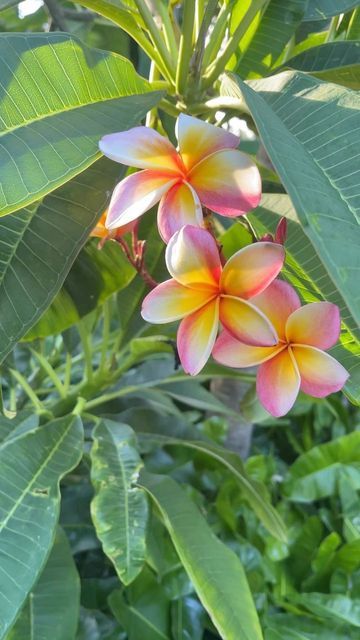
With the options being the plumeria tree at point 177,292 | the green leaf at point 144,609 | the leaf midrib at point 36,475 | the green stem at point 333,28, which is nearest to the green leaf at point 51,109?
the plumeria tree at point 177,292

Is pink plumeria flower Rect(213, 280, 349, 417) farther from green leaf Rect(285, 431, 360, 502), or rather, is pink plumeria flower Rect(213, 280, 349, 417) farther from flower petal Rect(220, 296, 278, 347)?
green leaf Rect(285, 431, 360, 502)

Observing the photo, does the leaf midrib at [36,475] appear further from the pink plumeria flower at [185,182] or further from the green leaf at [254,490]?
the pink plumeria flower at [185,182]

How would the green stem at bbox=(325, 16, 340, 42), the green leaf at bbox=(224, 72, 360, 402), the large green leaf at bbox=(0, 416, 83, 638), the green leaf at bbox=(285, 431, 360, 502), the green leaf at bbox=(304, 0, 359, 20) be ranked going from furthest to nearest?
the green leaf at bbox=(285, 431, 360, 502) < the green stem at bbox=(325, 16, 340, 42) < the green leaf at bbox=(304, 0, 359, 20) < the large green leaf at bbox=(0, 416, 83, 638) < the green leaf at bbox=(224, 72, 360, 402)

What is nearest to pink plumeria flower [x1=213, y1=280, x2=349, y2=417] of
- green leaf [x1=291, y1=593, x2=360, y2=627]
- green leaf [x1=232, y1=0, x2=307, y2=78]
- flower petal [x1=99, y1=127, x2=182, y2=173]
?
flower petal [x1=99, y1=127, x2=182, y2=173]

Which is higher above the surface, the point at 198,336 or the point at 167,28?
the point at 167,28

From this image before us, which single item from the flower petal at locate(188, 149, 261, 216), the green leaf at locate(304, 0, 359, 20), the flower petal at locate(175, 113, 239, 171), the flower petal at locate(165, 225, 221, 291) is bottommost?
the flower petal at locate(165, 225, 221, 291)

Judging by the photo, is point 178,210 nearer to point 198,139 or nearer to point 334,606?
point 198,139

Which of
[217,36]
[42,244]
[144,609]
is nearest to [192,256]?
[42,244]

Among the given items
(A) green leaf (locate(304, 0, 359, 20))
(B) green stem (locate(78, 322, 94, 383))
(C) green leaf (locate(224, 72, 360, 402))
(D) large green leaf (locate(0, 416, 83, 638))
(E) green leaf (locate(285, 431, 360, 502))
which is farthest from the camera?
(E) green leaf (locate(285, 431, 360, 502))
